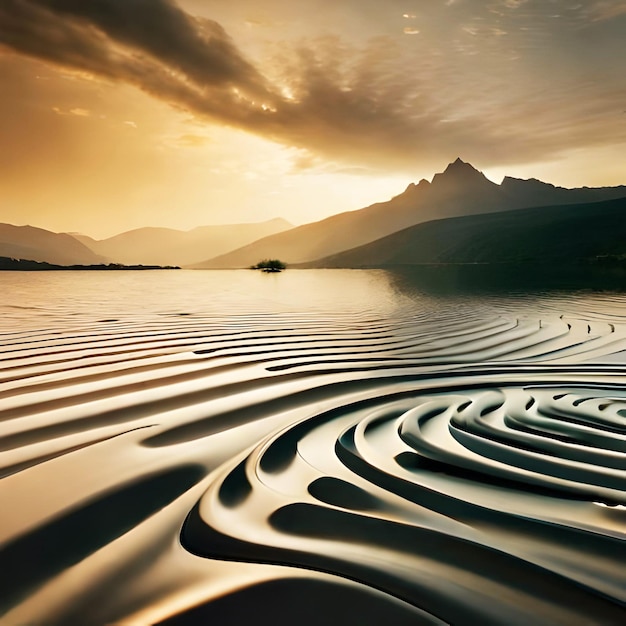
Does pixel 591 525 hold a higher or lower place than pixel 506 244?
lower

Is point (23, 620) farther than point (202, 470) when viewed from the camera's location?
No

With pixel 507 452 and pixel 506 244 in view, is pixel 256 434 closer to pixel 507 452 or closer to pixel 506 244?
pixel 507 452

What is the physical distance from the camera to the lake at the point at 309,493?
1557 millimetres

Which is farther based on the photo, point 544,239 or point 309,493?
point 544,239

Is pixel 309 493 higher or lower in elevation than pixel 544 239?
lower

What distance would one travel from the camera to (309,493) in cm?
228

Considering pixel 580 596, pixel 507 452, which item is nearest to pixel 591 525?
pixel 580 596

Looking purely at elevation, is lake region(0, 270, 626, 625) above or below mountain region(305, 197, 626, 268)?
below

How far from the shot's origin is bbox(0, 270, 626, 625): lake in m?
1.56

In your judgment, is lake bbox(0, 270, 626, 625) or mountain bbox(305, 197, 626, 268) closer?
lake bbox(0, 270, 626, 625)

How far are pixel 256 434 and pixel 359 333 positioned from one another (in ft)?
16.9

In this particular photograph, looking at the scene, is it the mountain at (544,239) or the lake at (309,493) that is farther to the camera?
the mountain at (544,239)

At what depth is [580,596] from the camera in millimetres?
1555

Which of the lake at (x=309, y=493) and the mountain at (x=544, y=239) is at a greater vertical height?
the mountain at (x=544, y=239)
